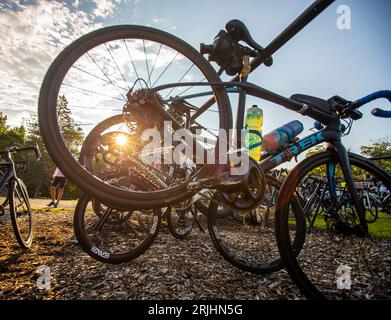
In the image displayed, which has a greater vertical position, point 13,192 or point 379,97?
point 379,97

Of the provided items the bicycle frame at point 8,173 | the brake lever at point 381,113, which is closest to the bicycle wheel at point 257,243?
the brake lever at point 381,113

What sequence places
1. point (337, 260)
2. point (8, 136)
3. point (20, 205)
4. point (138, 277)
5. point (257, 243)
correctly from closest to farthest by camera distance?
1. point (138, 277)
2. point (337, 260)
3. point (257, 243)
4. point (20, 205)
5. point (8, 136)

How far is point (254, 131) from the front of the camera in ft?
7.44

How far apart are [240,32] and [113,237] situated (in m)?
3.42

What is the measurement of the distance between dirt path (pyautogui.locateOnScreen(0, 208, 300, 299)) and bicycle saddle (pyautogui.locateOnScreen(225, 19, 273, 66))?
83.8 inches

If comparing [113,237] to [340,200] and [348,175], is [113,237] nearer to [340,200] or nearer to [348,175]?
[340,200]

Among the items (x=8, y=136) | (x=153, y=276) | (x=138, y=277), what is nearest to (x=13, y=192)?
(x=138, y=277)

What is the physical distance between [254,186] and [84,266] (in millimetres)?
2103

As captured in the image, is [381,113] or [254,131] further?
[254,131]

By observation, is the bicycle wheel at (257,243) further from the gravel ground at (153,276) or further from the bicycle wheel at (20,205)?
the bicycle wheel at (20,205)

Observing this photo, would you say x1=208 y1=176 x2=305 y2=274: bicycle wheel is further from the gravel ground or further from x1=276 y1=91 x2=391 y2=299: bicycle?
x1=276 y1=91 x2=391 y2=299: bicycle

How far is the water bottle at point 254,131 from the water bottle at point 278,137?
3.8 inches

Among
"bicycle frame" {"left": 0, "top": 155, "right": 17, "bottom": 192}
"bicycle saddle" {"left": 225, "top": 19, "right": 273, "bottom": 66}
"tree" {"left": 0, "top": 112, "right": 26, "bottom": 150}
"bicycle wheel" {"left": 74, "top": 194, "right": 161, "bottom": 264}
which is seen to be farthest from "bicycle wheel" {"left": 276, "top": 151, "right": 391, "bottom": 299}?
"tree" {"left": 0, "top": 112, "right": 26, "bottom": 150}

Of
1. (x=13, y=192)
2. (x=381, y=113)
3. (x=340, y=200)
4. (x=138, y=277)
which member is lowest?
(x=138, y=277)
